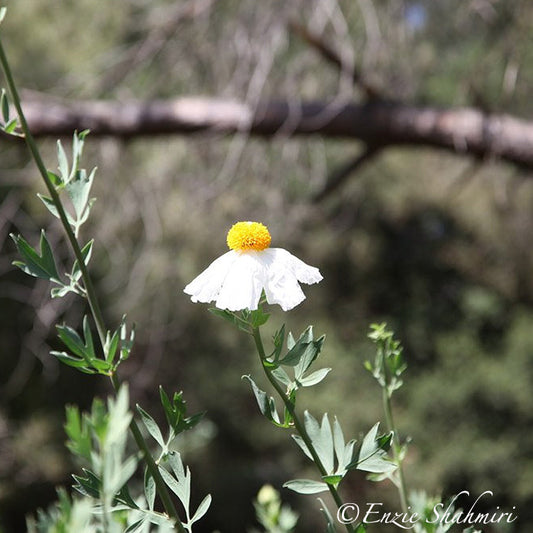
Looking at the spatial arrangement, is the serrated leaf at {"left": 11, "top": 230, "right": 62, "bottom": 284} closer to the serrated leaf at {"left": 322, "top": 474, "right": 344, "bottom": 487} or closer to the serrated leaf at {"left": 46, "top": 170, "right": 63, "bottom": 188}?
the serrated leaf at {"left": 46, "top": 170, "right": 63, "bottom": 188}

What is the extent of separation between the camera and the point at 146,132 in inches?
80.3

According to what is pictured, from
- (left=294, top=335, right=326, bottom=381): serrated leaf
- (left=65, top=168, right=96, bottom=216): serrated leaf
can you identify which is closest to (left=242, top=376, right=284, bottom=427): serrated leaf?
(left=294, top=335, right=326, bottom=381): serrated leaf

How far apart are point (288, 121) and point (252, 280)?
1630mm

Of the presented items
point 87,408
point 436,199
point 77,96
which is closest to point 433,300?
point 436,199

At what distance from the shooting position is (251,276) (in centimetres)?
40

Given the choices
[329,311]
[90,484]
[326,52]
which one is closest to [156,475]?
[90,484]

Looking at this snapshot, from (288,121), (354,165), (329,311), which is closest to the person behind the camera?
(288,121)

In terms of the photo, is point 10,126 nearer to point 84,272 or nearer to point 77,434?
point 84,272

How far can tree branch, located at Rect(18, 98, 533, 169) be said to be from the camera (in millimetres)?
1919

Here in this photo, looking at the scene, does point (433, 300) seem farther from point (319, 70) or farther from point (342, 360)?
point (319, 70)

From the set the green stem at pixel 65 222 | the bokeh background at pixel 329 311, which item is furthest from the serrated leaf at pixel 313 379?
the bokeh background at pixel 329 311

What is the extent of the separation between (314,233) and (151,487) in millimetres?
5916

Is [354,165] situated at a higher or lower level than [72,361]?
lower

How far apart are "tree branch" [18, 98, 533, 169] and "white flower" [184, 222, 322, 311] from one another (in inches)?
62.4
